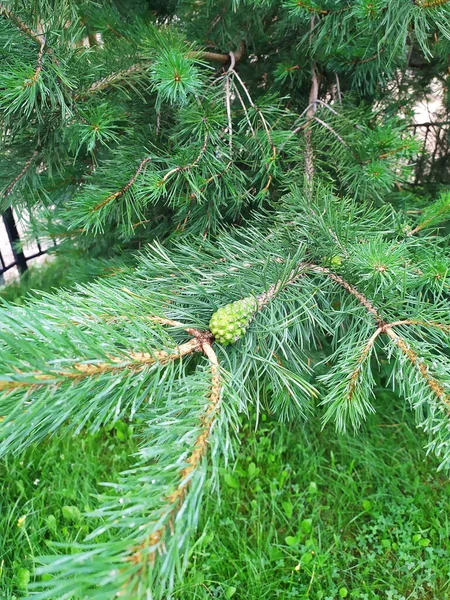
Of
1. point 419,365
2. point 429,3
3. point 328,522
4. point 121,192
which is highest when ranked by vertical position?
point 429,3

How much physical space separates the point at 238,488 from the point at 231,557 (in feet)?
0.60

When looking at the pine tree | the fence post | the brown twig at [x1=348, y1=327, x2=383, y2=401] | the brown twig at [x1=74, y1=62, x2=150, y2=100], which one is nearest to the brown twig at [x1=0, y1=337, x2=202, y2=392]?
the pine tree

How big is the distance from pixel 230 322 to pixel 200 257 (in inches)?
8.5

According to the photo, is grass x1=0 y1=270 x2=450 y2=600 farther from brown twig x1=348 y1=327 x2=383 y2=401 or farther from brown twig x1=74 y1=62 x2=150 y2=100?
brown twig x1=74 y1=62 x2=150 y2=100

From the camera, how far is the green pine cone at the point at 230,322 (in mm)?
513

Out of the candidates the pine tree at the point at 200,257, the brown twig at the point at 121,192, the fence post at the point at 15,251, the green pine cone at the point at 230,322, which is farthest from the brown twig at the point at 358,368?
the fence post at the point at 15,251

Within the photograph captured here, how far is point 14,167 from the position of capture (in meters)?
0.87

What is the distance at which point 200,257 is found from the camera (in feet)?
2.32

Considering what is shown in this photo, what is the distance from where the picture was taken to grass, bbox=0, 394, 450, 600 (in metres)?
1.10

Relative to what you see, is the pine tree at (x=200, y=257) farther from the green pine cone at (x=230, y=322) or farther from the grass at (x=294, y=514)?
the grass at (x=294, y=514)

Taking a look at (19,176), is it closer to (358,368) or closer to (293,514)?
(358,368)

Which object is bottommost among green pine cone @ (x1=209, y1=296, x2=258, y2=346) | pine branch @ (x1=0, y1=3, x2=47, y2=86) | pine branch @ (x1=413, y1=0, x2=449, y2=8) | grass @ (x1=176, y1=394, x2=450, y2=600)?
grass @ (x1=176, y1=394, x2=450, y2=600)

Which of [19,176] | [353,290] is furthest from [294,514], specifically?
[19,176]

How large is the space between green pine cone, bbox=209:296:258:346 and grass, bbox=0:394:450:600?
0.61 metres
